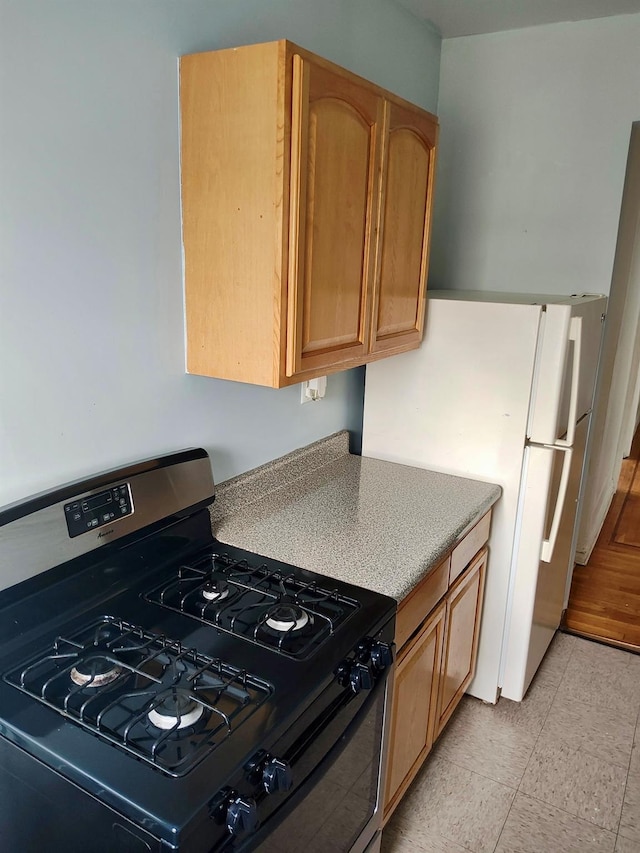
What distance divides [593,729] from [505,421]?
3.78 feet

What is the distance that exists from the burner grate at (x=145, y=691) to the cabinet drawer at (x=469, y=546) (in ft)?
3.04

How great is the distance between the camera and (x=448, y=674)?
2.10 metres

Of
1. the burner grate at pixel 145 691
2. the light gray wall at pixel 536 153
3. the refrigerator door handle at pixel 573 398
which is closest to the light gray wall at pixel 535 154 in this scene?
the light gray wall at pixel 536 153

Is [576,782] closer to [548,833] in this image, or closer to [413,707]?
[548,833]

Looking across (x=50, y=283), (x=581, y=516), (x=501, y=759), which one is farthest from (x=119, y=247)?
(x=581, y=516)

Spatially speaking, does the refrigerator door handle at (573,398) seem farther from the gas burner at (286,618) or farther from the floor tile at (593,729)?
the gas burner at (286,618)

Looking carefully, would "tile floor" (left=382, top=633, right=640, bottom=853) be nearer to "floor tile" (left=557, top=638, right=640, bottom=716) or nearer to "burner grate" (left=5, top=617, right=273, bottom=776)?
"floor tile" (left=557, top=638, right=640, bottom=716)

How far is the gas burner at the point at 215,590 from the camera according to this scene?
1445mm

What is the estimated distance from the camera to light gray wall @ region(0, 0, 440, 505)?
1216mm

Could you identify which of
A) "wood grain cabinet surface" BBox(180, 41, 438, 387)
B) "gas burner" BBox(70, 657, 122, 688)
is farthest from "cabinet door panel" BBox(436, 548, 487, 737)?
"gas burner" BBox(70, 657, 122, 688)

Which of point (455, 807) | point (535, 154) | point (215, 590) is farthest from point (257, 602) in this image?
point (535, 154)

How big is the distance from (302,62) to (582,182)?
162 centimetres

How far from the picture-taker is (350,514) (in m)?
1.94

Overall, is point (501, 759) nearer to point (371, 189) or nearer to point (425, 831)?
point (425, 831)
